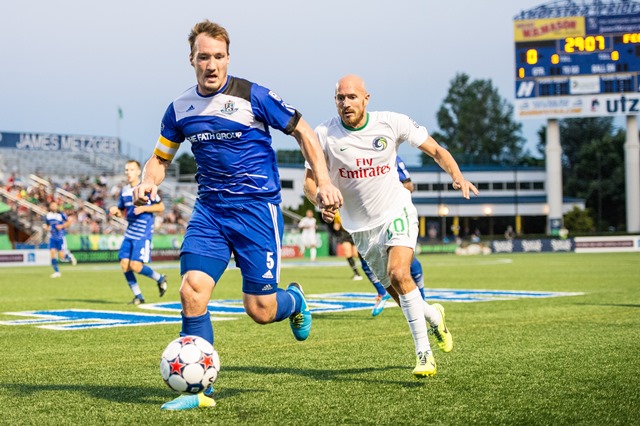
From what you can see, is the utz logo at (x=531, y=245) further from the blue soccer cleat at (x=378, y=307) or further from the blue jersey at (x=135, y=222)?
the blue soccer cleat at (x=378, y=307)

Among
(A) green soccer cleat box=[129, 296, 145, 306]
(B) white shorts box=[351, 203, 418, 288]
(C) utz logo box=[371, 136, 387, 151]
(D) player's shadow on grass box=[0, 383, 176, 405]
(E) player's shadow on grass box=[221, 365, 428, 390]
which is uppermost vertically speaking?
(C) utz logo box=[371, 136, 387, 151]

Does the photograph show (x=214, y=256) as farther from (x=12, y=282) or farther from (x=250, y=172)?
(x=12, y=282)

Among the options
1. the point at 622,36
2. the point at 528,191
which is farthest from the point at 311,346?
the point at 528,191

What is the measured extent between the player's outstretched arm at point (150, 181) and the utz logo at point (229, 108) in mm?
596

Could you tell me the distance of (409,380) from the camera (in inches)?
270

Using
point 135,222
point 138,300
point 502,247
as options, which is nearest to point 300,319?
point 135,222

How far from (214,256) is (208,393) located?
928 millimetres

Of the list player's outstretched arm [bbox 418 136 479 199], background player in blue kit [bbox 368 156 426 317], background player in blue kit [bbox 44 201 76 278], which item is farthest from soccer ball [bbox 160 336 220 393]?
background player in blue kit [bbox 44 201 76 278]

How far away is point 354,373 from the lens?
287 inches

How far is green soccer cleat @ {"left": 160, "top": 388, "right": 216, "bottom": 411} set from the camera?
226 inches

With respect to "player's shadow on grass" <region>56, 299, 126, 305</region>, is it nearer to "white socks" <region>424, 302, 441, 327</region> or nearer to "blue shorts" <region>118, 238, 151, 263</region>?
"blue shorts" <region>118, 238, 151, 263</region>

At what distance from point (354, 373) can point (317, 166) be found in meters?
2.08

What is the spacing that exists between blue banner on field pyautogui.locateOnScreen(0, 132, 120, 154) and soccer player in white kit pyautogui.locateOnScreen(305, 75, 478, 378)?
5058cm

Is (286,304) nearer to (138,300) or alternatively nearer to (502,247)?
(138,300)
